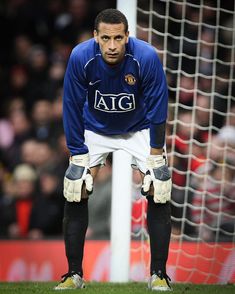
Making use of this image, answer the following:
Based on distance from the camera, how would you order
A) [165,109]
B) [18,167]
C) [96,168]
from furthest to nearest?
[18,167]
[96,168]
[165,109]

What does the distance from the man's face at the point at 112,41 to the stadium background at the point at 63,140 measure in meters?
1.75

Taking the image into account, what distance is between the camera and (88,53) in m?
4.95

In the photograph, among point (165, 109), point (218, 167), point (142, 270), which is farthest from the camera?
point (218, 167)

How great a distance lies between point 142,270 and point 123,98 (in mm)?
2201

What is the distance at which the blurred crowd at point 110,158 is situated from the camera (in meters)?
7.25

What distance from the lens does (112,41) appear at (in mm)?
4844

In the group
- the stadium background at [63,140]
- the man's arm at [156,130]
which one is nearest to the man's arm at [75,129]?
the man's arm at [156,130]

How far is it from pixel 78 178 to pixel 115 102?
17.9 inches

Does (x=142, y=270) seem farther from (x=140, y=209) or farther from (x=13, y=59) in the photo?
(x=13, y=59)

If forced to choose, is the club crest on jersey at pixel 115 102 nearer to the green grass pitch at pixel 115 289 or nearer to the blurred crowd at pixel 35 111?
the green grass pitch at pixel 115 289

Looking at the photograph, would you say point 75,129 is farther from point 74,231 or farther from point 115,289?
point 115,289

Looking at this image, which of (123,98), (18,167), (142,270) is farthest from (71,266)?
(18,167)

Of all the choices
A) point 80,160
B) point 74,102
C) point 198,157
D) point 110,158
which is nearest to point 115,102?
point 74,102

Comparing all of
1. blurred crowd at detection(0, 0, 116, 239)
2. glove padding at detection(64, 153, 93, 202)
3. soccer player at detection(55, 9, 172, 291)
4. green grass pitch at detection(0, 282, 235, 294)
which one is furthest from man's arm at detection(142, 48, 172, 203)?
blurred crowd at detection(0, 0, 116, 239)
